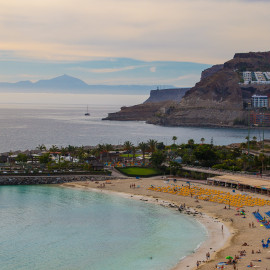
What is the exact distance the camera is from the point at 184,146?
92750 millimetres

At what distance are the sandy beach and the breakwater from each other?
221cm

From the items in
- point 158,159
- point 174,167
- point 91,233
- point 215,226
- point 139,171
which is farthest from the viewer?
point 139,171

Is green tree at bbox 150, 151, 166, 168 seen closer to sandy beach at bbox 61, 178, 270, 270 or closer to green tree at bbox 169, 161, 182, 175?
green tree at bbox 169, 161, 182, 175

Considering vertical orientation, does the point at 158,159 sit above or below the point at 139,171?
above

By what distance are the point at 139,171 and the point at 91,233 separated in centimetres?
3094

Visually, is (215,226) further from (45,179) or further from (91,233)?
(45,179)

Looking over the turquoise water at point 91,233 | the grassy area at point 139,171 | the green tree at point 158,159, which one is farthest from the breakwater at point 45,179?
the green tree at point 158,159

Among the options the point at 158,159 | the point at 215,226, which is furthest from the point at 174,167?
the point at 215,226

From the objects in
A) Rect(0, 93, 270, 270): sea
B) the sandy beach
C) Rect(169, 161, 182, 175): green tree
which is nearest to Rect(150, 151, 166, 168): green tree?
Rect(169, 161, 182, 175): green tree

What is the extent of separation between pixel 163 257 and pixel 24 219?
716 inches

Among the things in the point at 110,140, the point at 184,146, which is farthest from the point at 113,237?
the point at 110,140

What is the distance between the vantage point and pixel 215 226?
45656 millimetres

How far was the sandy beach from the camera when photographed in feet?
117

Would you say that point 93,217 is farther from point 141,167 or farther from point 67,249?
point 141,167
